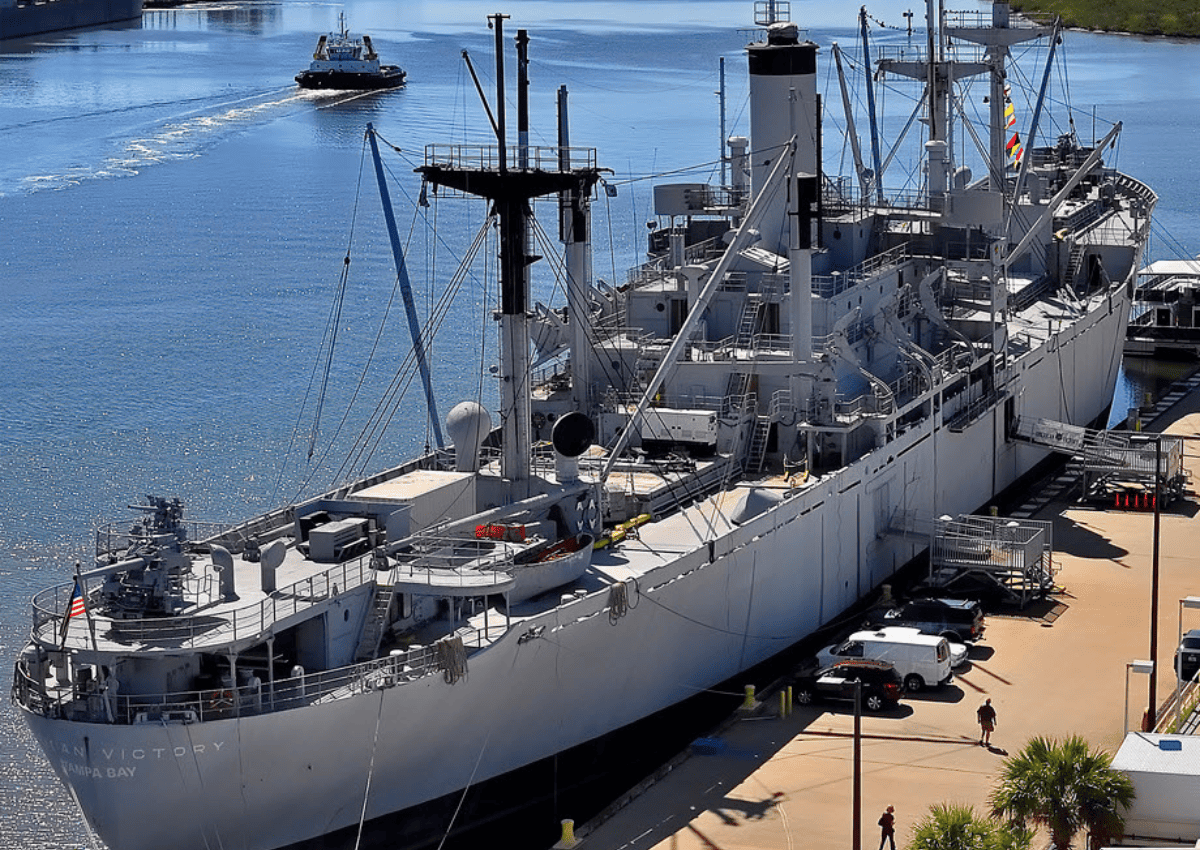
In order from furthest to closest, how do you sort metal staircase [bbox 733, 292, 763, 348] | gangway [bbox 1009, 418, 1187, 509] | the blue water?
the blue water → gangway [bbox 1009, 418, 1187, 509] → metal staircase [bbox 733, 292, 763, 348]

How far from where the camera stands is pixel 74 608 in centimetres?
2917

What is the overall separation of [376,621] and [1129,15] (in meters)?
160

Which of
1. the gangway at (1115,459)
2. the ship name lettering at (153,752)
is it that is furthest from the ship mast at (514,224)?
the gangway at (1115,459)

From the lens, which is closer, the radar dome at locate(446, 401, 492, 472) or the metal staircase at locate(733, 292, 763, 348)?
the radar dome at locate(446, 401, 492, 472)

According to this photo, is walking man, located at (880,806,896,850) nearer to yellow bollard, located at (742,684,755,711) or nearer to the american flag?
yellow bollard, located at (742,684,755,711)

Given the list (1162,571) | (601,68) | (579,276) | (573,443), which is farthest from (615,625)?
(601,68)

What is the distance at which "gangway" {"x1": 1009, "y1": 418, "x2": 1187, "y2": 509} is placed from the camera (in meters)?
51.4

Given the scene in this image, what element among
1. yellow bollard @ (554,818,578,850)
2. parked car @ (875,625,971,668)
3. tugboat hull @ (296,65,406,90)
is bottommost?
yellow bollard @ (554,818,578,850)

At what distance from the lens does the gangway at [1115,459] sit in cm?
5141

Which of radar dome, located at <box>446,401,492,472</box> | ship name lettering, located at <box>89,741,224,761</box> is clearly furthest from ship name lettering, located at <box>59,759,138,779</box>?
radar dome, located at <box>446,401,492,472</box>

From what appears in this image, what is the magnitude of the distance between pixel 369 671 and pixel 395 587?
1.80 metres

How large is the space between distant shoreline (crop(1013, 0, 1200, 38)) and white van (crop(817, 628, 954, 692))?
5703 inches

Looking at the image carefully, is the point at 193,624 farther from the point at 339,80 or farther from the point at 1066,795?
the point at 339,80

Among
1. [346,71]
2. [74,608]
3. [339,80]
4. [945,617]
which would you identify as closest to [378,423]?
[945,617]
